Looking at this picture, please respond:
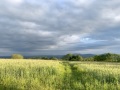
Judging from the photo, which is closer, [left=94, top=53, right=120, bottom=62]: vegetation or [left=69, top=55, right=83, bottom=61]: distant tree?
[left=94, top=53, right=120, bottom=62]: vegetation

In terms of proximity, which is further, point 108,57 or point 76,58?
point 76,58

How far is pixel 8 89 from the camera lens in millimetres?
16359

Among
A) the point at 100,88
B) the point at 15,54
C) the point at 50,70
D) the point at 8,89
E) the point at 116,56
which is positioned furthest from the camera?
the point at 116,56

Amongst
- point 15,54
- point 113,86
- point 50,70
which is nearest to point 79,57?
point 15,54

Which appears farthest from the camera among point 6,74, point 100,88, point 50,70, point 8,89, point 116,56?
point 116,56

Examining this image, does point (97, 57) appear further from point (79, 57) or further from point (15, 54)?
point (15, 54)

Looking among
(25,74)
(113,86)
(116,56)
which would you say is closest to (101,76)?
(113,86)

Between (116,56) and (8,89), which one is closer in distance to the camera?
(8,89)

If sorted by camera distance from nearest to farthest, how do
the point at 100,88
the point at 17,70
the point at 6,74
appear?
the point at 100,88 < the point at 6,74 < the point at 17,70

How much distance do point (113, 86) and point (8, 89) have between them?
734cm

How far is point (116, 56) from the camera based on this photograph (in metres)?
114

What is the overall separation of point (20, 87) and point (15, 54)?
88.7 m

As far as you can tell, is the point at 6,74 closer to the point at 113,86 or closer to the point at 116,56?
the point at 113,86

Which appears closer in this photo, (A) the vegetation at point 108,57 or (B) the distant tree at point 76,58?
(A) the vegetation at point 108,57
